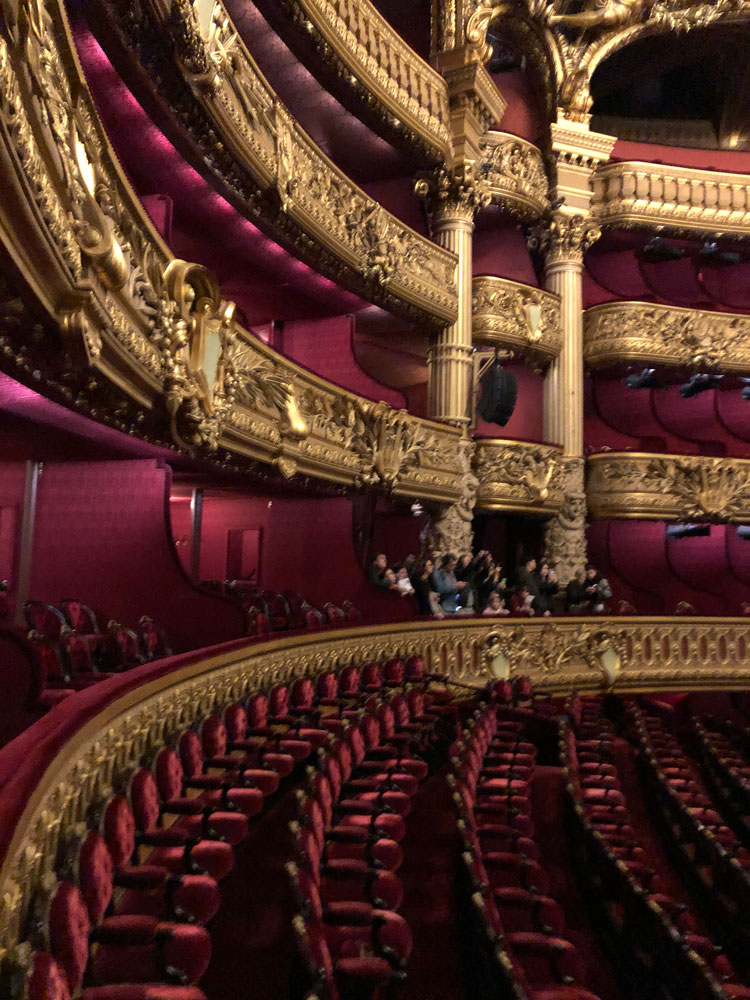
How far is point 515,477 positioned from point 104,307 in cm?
465

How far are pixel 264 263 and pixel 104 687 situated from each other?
392 centimetres

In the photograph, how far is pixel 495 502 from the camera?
641 centimetres

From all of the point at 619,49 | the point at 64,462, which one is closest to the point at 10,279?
the point at 64,462

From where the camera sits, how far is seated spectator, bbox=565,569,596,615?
5.98m

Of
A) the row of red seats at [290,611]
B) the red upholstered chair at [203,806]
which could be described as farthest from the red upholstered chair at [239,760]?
the row of red seats at [290,611]

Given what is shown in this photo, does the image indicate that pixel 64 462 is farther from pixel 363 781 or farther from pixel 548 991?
pixel 548 991

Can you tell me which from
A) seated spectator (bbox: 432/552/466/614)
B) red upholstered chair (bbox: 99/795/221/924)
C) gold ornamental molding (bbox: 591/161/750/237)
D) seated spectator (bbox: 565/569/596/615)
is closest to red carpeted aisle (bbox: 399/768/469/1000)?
red upholstered chair (bbox: 99/795/221/924)

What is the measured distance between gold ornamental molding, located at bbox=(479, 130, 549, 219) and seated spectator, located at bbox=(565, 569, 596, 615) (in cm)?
313

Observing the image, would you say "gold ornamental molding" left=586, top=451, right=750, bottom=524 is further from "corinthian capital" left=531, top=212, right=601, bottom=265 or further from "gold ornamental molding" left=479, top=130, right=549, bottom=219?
"gold ornamental molding" left=479, top=130, right=549, bottom=219

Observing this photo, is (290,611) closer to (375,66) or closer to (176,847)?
(176,847)

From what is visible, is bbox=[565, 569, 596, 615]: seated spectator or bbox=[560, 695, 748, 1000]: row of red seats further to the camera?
bbox=[565, 569, 596, 615]: seated spectator

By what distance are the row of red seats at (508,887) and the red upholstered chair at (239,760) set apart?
0.49m

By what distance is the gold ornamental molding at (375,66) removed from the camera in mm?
4609

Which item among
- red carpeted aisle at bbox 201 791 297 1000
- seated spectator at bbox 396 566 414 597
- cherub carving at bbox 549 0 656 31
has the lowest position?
red carpeted aisle at bbox 201 791 297 1000
